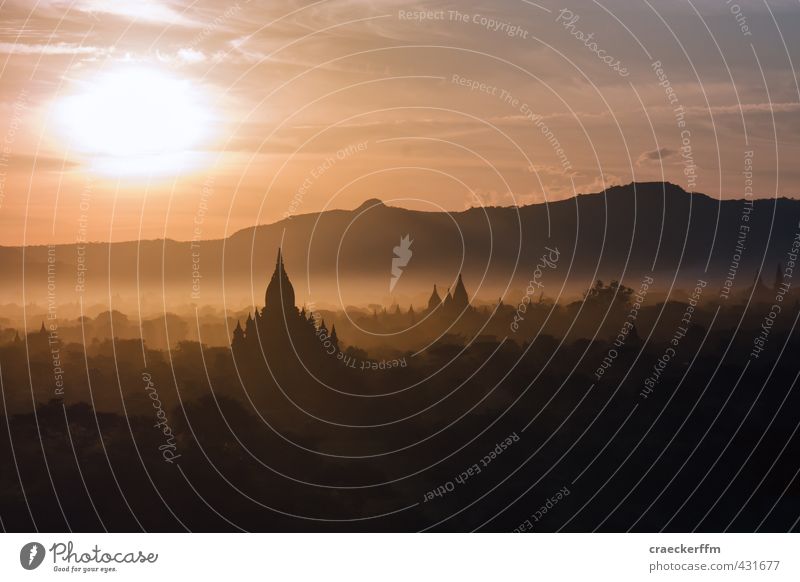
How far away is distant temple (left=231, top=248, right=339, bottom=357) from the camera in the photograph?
47.2ft

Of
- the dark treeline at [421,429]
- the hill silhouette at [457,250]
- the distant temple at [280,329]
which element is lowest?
the dark treeline at [421,429]

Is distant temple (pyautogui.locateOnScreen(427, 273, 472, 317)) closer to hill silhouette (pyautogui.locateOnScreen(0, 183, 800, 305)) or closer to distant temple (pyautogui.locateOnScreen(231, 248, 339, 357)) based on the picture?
hill silhouette (pyautogui.locateOnScreen(0, 183, 800, 305))

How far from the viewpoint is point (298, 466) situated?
47.4ft

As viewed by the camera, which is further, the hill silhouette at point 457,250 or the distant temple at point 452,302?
the distant temple at point 452,302

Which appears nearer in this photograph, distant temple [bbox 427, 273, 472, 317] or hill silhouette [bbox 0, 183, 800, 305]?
hill silhouette [bbox 0, 183, 800, 305]

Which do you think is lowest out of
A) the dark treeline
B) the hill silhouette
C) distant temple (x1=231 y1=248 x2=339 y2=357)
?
the dark treeline

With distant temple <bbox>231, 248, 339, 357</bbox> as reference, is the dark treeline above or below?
Result: below

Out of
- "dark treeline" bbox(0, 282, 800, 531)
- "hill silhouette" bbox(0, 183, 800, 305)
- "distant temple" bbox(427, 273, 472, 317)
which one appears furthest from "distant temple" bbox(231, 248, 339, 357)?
"distant temple" bbox(427, 273, 472, 317)

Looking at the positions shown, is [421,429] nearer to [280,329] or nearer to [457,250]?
[280,329]

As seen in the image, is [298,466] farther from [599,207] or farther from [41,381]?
[599,207]

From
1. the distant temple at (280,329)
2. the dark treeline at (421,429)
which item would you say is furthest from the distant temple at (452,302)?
the distant temple at (280,329)

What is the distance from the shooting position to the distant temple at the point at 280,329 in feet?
47.2

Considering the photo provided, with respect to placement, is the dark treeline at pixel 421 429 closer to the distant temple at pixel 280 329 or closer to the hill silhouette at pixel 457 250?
the distant temple at pixel 280 329

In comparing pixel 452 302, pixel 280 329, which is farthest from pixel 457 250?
pixel 280 329
